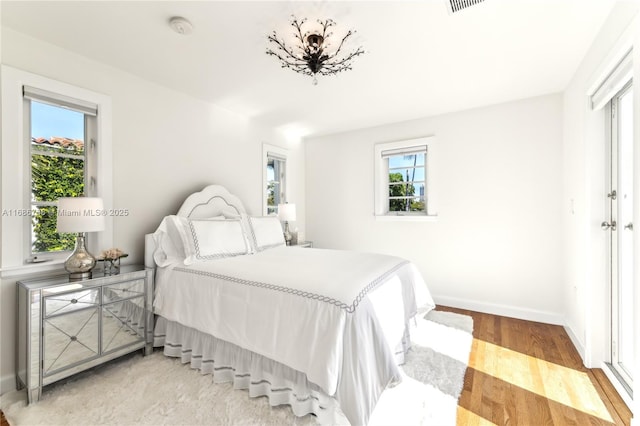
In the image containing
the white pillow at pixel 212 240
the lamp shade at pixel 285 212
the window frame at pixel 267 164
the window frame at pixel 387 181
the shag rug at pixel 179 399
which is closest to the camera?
the shag rug at pixel 179 399

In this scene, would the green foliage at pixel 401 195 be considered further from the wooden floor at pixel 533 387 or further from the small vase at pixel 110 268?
the small vase at pixel 110 268

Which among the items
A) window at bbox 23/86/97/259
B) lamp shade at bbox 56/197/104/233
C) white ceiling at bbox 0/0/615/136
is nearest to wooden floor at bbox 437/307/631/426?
→ white ceiling at bbox 0/0/615/136

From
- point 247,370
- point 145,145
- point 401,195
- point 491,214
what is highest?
point 145,145

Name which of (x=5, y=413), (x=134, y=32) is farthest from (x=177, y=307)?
(x=134, y=32)

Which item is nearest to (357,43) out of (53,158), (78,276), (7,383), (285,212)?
(285,212)

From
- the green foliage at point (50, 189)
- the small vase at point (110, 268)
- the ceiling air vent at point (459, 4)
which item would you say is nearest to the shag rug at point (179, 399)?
the small vase at point (110, 268)

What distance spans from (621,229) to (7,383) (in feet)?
14.7

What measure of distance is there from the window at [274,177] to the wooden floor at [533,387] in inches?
121

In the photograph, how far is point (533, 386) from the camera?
1.94 metres

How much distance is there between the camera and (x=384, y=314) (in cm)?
Answer: 176

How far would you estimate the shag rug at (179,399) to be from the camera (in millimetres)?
1621

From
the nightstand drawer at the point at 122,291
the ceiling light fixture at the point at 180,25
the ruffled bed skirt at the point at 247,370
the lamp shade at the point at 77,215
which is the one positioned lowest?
the ruffled bed skirt at the point at 247,370

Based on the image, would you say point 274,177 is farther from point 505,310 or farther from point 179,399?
point 505,310

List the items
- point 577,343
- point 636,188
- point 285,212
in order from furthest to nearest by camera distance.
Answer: point 285,212, point 577,343, point 636,188
